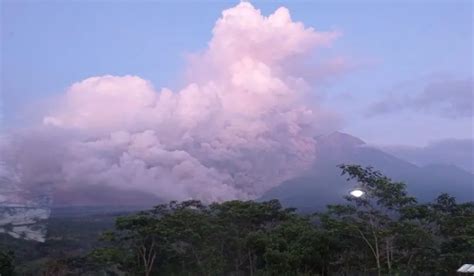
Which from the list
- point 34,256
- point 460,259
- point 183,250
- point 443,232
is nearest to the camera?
point 460,259

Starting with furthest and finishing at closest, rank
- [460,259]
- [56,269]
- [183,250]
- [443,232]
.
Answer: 1. [56,269]
2. [183,250]
3. [443,232]
4. [460,259]

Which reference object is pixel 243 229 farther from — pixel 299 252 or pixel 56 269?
pixel 56 269

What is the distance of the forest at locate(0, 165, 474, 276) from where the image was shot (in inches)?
909

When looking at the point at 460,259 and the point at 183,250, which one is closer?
the point at 460,259

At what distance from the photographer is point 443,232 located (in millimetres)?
24141

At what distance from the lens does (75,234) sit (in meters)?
47.0

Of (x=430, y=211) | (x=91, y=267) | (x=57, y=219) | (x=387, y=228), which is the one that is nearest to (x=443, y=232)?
(x=430, y=211)

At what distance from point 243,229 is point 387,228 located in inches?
348

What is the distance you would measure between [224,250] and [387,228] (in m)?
9.90

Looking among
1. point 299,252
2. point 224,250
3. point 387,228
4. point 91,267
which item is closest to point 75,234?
point 91,267

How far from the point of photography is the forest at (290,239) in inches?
909

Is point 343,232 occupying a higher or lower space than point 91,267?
higher

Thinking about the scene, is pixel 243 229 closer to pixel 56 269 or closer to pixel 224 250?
pixel 224 250

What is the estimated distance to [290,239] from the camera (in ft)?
88.1
